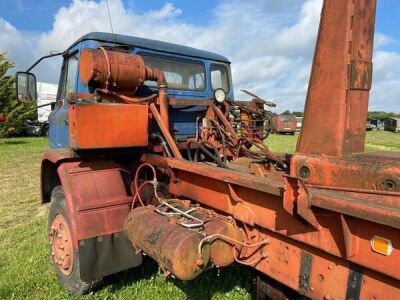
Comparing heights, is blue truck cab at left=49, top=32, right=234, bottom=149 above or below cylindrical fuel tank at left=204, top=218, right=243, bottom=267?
above

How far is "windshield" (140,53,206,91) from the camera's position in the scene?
4.13m

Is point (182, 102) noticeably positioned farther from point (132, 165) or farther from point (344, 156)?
point (344, 156)

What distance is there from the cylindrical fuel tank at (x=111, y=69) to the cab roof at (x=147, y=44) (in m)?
0.56

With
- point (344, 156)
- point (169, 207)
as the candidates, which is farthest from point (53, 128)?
point (344, 156)

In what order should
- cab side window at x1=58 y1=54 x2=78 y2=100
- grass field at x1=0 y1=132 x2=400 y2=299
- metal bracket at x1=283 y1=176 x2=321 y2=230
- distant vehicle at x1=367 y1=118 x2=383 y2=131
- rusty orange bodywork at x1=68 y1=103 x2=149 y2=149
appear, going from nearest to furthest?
metal bracket at x1=283 y1=176 x2=321 y2=230, rusty orange bodywork at x1=68 y1=103 x2=149 y2=149, grass field at x1=0 y1=132 x2=400 y2=299, cab side window at x1=58 y1=54 x2=78 y2=100, distant vehicle at x1=367 y1=118 x2=383 y2=131

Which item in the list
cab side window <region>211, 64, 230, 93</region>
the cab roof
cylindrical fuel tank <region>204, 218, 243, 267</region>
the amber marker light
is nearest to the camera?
the amber marker light

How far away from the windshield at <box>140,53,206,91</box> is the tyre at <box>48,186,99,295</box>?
4.87 feet

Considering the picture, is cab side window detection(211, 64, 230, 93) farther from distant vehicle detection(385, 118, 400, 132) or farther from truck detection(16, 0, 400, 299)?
distant vehicle detection(385, 118, 400, 132)

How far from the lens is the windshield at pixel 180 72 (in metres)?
4.13

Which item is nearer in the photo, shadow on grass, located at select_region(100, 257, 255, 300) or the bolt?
the bolt

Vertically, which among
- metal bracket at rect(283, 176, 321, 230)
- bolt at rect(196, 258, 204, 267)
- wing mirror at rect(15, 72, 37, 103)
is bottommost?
bolt at rect(196, 258, 204, 267)

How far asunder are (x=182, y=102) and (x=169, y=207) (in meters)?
1.22

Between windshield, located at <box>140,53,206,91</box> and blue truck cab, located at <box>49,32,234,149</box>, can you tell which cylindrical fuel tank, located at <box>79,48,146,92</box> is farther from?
windshield, located at <box>140,53,206,91</box>

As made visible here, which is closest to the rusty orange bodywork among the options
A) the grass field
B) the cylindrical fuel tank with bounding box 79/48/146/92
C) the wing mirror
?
the cylindrical fuel tank with bounding box 79/48/146/92
